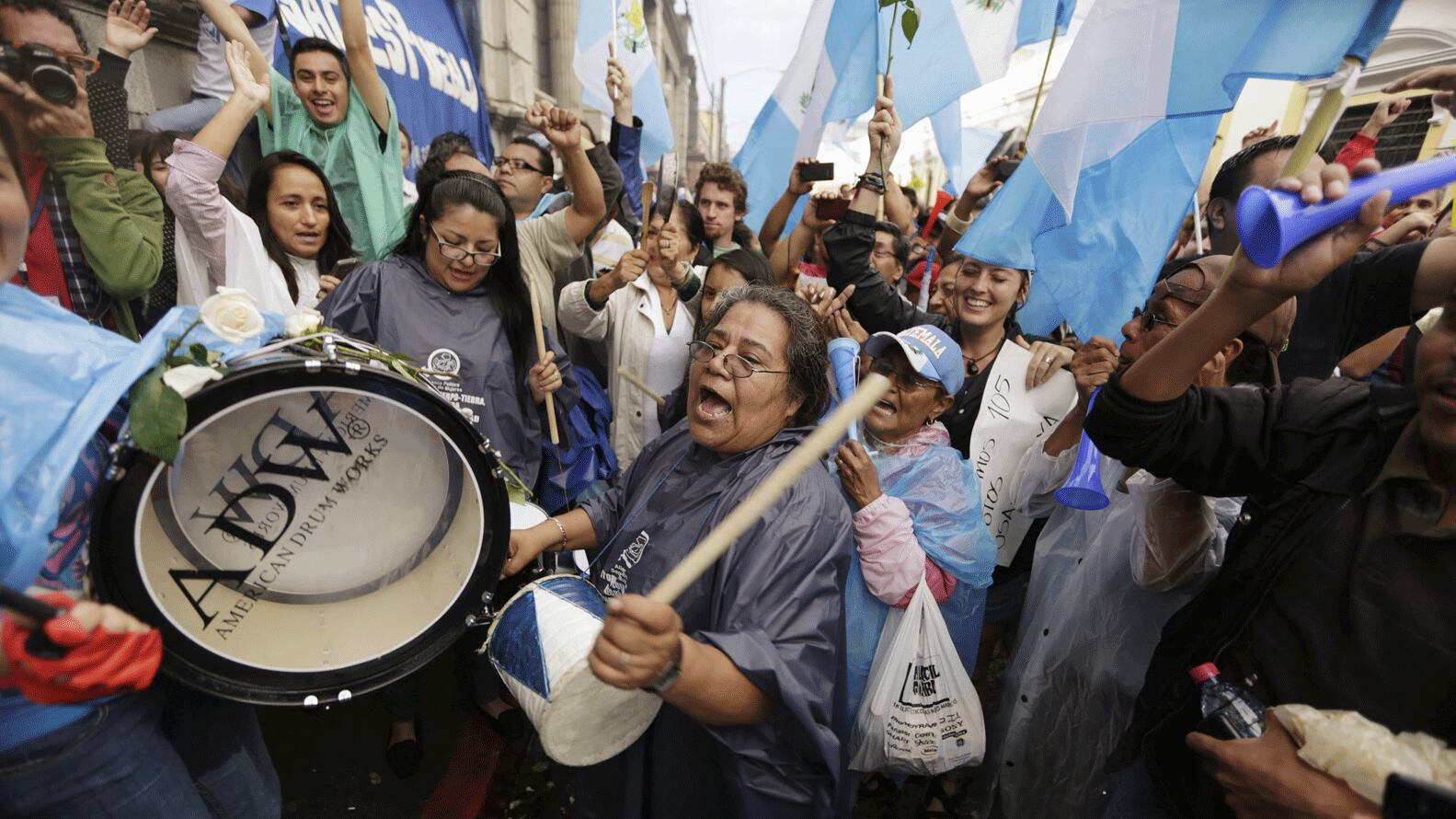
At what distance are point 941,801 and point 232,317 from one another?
2954 millimetres

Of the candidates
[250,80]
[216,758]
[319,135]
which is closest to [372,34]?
[319,135]

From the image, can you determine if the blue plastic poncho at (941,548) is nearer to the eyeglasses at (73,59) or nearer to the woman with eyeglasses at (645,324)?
the woman with eyeglasses at (645,324)

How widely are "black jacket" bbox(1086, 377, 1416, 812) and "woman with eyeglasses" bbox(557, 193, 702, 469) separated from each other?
2.35 metres

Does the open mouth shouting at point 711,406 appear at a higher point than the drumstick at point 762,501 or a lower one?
lower

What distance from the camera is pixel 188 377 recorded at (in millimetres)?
1174

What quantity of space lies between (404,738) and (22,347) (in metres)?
2.26

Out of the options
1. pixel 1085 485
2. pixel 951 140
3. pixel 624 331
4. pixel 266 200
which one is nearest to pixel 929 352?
pixel 1085 485

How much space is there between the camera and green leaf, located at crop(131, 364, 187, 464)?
1.14 meters

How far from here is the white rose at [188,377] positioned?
1.16m

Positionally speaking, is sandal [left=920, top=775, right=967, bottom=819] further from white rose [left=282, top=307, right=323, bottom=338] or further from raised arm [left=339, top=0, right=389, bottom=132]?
raised arm [left=339, top=0, right=389, bottom=132]

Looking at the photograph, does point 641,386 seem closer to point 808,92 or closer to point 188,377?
point 188,377

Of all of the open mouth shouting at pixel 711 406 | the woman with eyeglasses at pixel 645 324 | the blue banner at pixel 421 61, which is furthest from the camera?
the blue banner at pixel 421 61

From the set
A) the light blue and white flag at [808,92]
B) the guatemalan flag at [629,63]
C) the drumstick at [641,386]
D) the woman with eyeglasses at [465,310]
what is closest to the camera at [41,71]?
the woman with eyeglasses at [465,310]

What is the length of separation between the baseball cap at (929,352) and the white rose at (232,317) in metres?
1.78
